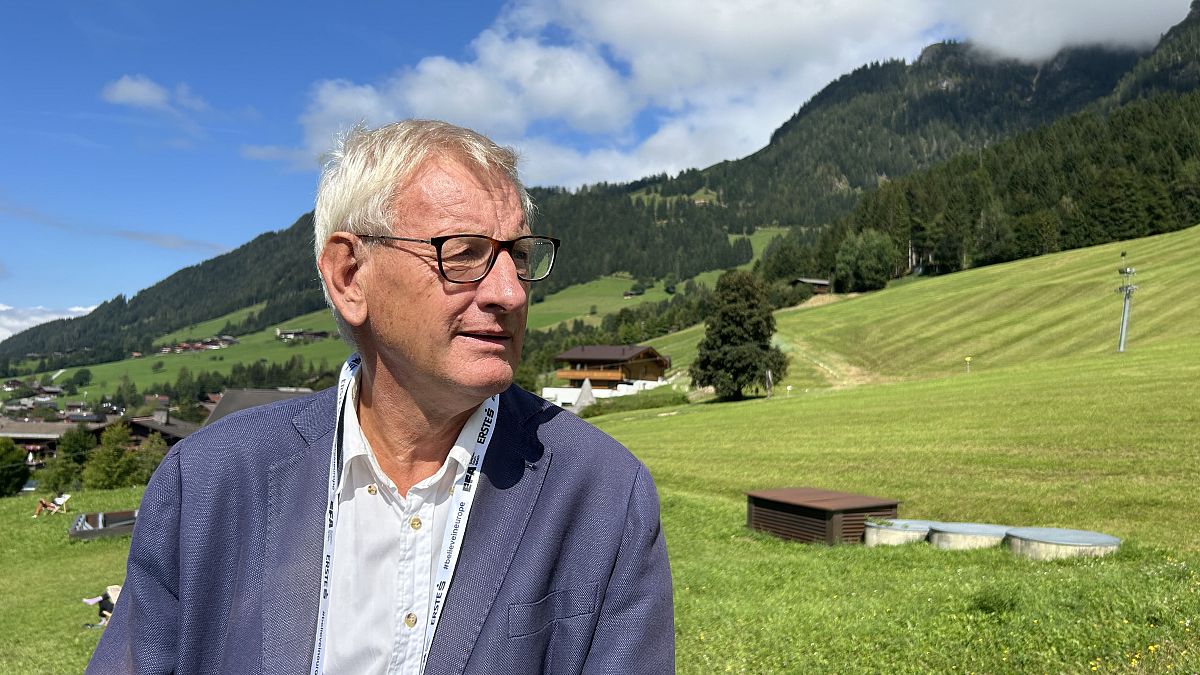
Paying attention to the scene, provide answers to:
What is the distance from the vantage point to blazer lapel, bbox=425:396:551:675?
5.92ft

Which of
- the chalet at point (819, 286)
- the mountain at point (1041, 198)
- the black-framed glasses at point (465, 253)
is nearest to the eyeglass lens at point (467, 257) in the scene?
the black-framed glasses at point (465, 253)

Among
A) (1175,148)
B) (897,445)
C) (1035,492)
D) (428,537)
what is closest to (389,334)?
(428,537)

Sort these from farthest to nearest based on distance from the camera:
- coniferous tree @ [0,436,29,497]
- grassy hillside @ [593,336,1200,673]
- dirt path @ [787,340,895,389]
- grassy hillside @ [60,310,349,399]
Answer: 1. grassy hillside @ [60,310,349,399]
2. dirt path @ [787,340,895,389]
3. coniferous tree @ [0,436,29,497]
4. grassy hillside @ [593,336,1200,673]

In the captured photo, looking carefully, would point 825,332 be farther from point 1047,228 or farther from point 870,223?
point 870,223

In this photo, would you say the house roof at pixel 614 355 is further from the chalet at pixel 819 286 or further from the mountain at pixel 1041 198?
the mountain at pixel 1041 198

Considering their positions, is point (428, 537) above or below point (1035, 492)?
above

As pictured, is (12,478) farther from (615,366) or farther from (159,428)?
(615,366)

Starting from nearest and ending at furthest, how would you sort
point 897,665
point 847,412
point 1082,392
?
point 897,665 → point 1082,392 → point 847,412

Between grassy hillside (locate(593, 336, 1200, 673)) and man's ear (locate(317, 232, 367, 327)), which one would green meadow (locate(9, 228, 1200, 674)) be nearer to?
grassy hillside (locate(593, 336, 1200, 673))

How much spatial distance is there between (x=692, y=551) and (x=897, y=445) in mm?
11673

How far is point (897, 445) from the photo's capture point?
81.7 ft

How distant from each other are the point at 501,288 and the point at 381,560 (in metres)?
0.74

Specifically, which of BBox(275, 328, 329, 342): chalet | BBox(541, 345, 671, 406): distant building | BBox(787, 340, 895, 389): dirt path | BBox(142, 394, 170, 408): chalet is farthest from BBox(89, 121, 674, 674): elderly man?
BBox(275, 328, 329, 342): chalet

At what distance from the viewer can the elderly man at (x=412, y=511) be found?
71.9 inches
